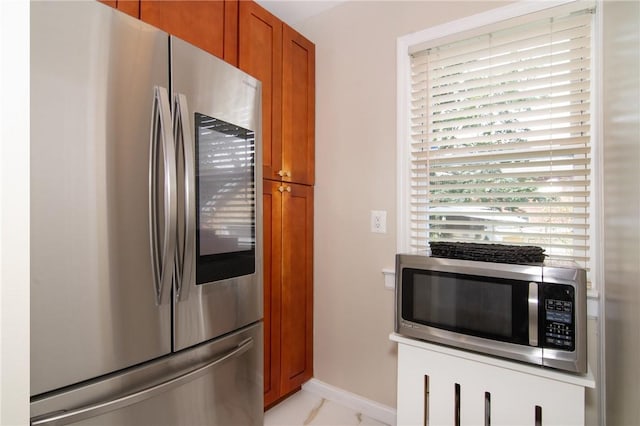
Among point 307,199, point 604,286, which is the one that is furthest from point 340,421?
point 604,286

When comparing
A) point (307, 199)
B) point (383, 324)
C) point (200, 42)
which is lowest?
point (383, 324)

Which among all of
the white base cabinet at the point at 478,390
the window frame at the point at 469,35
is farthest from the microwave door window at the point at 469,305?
the window frame at the point at 469,35

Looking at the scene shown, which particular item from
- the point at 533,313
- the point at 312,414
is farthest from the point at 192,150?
the point at 312,414

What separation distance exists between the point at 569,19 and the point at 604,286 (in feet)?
3.83

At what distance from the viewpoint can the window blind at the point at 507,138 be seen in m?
1.49

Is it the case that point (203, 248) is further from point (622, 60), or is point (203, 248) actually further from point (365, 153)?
point (622, 60)

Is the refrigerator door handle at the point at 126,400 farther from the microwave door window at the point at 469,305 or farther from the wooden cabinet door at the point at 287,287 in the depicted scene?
the microwave door window at the point at 469,305

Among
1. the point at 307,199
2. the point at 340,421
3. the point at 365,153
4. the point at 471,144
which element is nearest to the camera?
the point at 471,144

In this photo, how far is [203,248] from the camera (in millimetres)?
1146

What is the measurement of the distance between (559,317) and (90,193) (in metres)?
1.51

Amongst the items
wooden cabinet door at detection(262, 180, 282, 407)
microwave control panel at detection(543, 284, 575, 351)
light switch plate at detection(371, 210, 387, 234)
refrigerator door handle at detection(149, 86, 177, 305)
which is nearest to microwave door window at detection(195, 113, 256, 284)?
refrigerator door handle at detection(149, 86, 177, 305)

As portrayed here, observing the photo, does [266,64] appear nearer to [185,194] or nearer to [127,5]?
[127,5]

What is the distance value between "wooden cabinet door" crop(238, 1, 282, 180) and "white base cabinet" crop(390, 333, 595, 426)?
118cm

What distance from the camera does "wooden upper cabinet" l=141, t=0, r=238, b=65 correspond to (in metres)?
1.36
